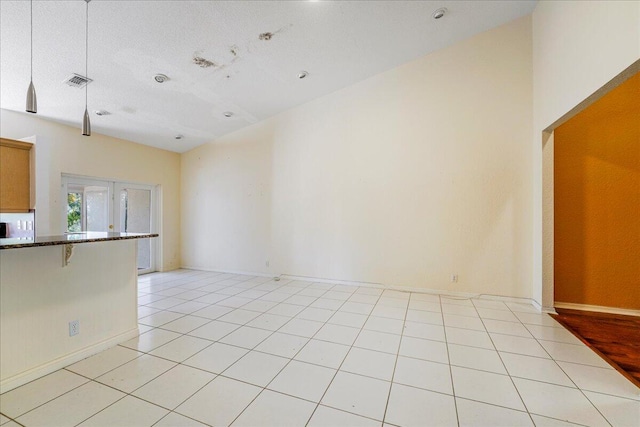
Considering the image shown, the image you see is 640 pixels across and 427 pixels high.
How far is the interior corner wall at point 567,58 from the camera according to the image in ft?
6.25

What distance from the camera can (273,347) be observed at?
251cm

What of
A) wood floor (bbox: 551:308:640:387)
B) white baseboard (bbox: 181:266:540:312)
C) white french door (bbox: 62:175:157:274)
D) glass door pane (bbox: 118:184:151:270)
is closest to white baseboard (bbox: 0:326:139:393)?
white french door (bbox: 62:175:157:274)

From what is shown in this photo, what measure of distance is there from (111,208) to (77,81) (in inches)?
105

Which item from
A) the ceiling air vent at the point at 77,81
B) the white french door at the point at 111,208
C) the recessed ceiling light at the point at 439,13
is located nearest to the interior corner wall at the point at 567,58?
the recessed ceiling light at the point at 439,13

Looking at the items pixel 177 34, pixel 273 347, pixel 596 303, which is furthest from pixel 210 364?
pixel 596 303

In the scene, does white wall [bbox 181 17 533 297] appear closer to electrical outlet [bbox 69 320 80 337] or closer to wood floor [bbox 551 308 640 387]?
wood floor [bbox 551 308 640 387]

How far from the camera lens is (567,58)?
2.70 meters

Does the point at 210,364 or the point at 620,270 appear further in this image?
the point at 620,270

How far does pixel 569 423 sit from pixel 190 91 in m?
5.20

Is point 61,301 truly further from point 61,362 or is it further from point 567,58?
point 567,58

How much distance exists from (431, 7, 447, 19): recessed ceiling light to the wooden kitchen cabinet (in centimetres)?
542

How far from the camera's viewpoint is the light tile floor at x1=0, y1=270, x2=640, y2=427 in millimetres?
1637

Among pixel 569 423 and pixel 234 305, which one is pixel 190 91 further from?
pixel 569 423

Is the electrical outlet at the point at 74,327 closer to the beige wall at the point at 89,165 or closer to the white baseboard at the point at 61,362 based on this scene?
the white baseboard at the point at 61,362
